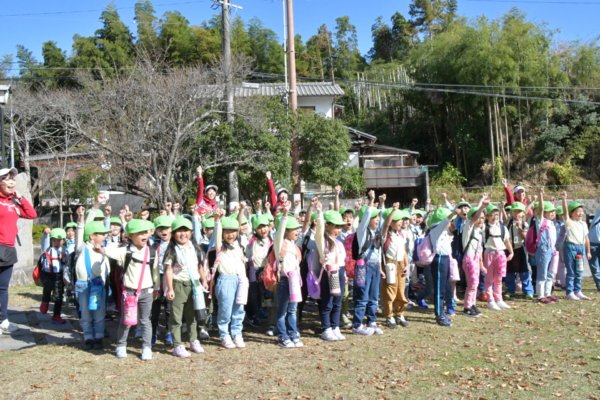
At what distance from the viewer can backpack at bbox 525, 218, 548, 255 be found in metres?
8.70

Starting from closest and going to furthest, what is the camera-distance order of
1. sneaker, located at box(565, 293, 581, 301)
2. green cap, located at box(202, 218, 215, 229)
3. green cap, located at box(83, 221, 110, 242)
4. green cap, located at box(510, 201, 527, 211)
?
1. green cap, located at box(83, 221, 110, 242)
2. green cap, located at box(202, 218, 215, 229)
3. sneaker, located at box(565, 293, 581, 301)
4. green cap, located at box(510, 201, 527, 211)

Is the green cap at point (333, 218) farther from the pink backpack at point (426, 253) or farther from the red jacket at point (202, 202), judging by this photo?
the red jacket at point (202, 202)

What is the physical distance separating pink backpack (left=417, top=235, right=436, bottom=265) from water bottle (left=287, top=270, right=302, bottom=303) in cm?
210

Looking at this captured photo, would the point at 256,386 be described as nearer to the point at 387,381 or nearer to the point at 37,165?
the point at 387,381

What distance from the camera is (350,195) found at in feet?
74.8

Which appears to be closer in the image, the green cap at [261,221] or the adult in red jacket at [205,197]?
the green cap at [261,221]

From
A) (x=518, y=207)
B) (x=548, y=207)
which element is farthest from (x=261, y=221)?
(x=548, y=207)

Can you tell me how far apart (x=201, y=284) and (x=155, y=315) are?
31.9 inches

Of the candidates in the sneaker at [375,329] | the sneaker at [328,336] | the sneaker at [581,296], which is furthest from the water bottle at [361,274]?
the sneaker at [581,296]

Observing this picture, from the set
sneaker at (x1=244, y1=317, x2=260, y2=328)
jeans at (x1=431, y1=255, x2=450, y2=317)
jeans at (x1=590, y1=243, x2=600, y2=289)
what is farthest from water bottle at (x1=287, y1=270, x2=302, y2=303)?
jeans at (x1=590, y1=243, x2=600, y2=289)

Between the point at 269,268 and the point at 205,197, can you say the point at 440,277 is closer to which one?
the point at 269,268

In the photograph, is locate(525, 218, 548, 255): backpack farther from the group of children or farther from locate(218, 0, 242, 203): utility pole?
Result: locate(218, 0, 242, 203): utility pole

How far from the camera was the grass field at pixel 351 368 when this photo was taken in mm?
4668

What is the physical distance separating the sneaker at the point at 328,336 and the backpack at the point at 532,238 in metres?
4.35
